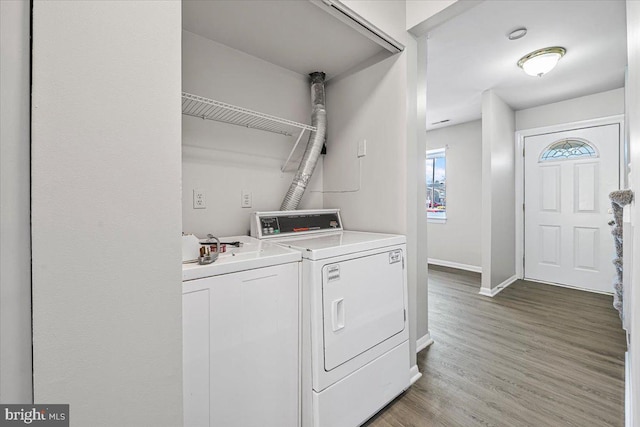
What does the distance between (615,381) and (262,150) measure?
2.82 m

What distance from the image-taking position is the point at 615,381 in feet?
5.78

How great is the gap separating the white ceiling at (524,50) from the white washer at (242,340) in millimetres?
2289

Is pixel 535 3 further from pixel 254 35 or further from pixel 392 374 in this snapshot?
pixel 392 374

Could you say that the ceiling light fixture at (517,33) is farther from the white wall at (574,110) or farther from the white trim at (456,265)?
the white trim at (456,265)

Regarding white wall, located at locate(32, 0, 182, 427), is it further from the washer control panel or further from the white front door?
the white front door

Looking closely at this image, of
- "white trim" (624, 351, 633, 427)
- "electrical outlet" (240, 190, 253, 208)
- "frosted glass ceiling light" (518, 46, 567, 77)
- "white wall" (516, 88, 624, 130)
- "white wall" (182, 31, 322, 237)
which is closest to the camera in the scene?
"white trim" (624, 351, 633, 427)

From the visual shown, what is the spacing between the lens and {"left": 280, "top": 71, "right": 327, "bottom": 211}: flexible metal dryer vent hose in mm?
2018

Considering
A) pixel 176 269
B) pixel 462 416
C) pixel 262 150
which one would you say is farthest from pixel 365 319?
pixel 262 150

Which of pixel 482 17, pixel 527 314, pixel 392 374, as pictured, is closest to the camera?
pixel 392 374

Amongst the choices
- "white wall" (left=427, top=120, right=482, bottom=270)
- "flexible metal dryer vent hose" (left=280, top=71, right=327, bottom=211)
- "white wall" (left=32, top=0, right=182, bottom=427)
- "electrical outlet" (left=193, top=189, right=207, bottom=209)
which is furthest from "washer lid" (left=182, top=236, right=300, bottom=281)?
"white wall" (left=427, top=120, right=482, bottom=270)

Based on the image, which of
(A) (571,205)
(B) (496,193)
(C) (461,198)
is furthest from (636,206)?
(C) (461,198)

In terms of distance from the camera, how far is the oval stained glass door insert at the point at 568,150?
11.4 ft

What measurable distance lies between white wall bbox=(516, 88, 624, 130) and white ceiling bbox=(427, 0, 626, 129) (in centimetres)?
11

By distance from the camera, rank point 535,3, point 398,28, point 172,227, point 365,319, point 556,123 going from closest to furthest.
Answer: point 172,227
point 365,319
point 398,28
point 535,3
point 556,123
